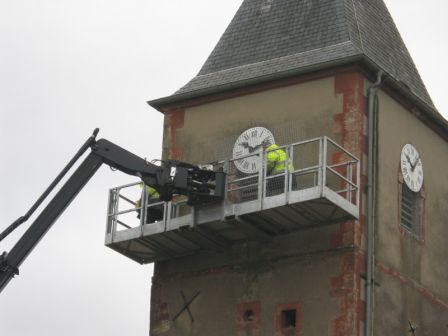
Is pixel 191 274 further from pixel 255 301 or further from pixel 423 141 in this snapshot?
pixel 423 141

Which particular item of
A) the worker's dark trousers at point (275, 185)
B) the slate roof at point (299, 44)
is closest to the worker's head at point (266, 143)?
the slate roof at point (299, 44)

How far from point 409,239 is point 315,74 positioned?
4.31m

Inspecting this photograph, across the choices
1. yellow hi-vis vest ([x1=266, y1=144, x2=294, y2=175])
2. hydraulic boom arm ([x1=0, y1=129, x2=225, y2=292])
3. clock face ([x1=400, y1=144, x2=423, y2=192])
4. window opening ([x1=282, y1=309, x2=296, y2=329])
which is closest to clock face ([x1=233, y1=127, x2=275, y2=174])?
yellow hi-vis vest ([x1=266, y1=144, x2=294, y2=175])

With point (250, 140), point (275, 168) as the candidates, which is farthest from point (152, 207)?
point (275, 168)

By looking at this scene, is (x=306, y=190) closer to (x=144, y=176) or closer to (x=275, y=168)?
(x=275, y=168)

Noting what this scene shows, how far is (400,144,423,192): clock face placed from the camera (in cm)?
4641

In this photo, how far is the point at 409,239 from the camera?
45938 mm

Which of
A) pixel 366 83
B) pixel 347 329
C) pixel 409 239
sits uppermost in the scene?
pixel 366 83

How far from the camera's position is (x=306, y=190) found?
42.3 metres

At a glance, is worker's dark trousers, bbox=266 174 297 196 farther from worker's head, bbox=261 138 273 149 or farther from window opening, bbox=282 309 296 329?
window opening, bbox=282 309 296 329

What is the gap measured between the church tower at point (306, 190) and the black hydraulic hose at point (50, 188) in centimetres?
262

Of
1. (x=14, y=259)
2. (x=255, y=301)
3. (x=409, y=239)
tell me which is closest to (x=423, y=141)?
(x=409, y=239)

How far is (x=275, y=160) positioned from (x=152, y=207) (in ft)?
11.0

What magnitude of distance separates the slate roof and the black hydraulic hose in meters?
4.76
